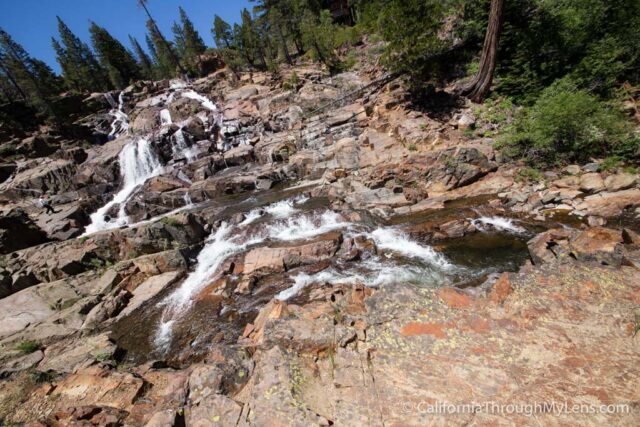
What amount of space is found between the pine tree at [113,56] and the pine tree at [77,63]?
5.85ft

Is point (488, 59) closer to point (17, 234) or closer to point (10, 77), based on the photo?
point (17, 234)

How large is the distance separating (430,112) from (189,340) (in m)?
16.8

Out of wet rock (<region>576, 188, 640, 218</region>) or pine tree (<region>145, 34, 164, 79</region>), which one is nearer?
wet rock (<region>576, 188, 640, 218</region>)

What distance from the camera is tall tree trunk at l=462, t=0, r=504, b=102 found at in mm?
13031

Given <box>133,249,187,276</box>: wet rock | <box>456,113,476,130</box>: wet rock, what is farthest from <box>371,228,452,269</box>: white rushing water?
<box>456,113,476,130</box>: wet rock

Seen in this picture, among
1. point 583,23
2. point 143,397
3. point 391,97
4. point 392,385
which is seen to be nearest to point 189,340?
point 143,397

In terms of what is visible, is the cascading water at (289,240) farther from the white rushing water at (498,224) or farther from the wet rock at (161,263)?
the white rushing water at (498,224)

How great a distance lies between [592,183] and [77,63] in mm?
68166

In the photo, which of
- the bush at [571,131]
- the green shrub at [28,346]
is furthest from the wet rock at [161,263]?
the bush at [571,131]

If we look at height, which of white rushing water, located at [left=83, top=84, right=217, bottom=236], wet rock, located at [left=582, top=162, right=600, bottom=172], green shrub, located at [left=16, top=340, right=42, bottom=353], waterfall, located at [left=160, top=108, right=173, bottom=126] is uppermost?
waterfall, located at [left=160, top=108, right=173, bottom=126]

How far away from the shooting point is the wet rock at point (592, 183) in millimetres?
8224

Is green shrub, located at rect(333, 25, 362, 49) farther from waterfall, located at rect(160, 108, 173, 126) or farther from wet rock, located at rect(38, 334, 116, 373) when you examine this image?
wet rock, located at rect(38, 334, 116, 373)

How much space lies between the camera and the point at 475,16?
1566 cm

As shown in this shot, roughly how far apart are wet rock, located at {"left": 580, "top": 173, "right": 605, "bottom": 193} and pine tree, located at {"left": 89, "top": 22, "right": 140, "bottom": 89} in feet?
201
